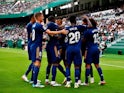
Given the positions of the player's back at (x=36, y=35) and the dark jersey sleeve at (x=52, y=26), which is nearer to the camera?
the player's back at (x=36, y=35)

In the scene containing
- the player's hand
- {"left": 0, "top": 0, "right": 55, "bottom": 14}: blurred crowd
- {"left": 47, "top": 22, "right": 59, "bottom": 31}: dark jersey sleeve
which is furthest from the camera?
{"left": 0, "top": 0, "right": 55, "bottom": 14}: blurred crowd

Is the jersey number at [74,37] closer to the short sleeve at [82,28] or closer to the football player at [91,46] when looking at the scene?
the short sleeve at [82,28]

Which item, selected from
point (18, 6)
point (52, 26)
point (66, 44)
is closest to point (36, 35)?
point (52, 26)

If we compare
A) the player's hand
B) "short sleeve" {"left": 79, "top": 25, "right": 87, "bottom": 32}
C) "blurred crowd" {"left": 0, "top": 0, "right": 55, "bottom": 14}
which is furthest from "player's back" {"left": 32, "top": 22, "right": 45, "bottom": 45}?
"blurred crowd" {"left": 0, "top": 0, "right": 55, "bottom": 14}

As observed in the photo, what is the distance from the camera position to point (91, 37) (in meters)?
11.4

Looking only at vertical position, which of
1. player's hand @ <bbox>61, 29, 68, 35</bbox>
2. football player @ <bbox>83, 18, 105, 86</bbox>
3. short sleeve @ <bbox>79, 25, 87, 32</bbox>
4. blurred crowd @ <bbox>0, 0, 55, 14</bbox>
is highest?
A: blurred crowd @ <bbox>0, 0, 55, 14</bbox>

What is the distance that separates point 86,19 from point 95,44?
93cm

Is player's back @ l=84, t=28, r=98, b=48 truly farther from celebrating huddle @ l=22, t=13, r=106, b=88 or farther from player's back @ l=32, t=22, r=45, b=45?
player's back @ l=32, t=22, r=45, b=45

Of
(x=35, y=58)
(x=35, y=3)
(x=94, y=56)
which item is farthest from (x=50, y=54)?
(x=35, y=3)

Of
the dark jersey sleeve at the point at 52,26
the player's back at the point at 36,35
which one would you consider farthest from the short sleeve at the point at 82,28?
the player's back at the point at 36,35

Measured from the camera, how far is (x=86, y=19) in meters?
11.2

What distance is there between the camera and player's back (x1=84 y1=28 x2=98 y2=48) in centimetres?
1131

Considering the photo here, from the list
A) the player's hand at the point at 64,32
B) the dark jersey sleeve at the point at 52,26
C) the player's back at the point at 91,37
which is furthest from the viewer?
the player's back at the point at 91,37

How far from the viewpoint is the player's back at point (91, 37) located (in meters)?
11.3
